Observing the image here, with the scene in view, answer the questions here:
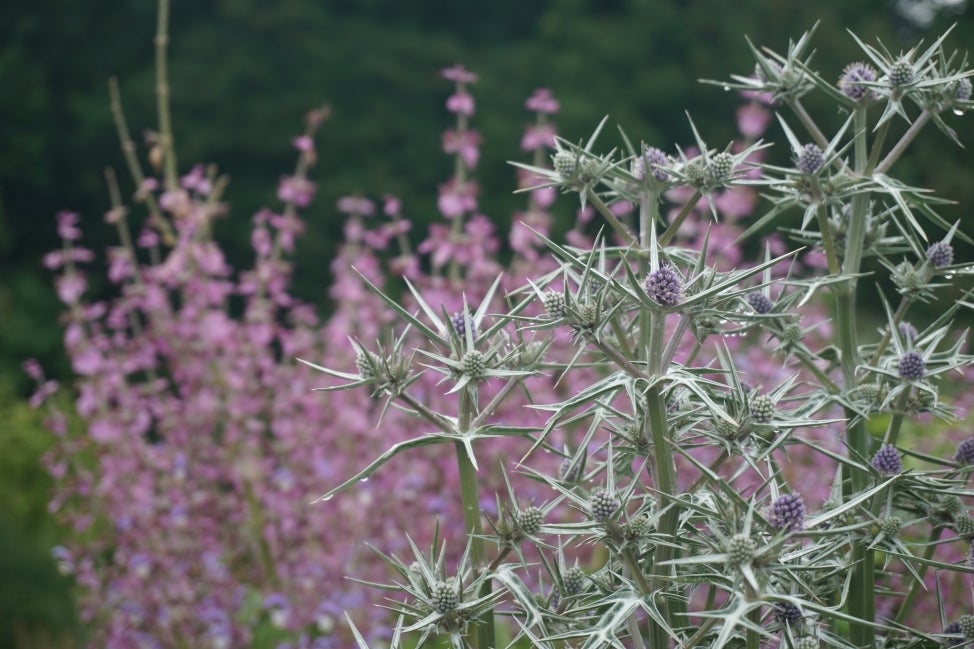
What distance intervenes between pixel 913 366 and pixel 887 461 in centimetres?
15

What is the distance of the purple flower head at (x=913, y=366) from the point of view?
1.44 meters

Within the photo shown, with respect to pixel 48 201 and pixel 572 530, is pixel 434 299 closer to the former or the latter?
pixel 572 530

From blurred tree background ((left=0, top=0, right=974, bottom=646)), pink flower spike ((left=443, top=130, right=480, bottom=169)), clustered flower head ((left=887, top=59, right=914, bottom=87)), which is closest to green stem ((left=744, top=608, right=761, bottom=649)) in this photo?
clustered flower head ((left=887, top=59, right=914, bottom=87))

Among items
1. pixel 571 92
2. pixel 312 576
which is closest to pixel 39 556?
pixel 312 576

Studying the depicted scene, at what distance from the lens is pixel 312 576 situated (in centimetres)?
407

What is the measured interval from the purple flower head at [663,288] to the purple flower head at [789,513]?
0.29 m

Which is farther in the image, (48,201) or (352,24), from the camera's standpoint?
(352,24)

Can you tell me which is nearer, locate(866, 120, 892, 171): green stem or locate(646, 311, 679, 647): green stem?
locate(646, 311, 679, 647): green stem

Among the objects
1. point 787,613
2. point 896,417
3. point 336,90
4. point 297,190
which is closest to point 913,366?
point 896,417

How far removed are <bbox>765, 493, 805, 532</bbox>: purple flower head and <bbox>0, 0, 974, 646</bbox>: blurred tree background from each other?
38.9 feet

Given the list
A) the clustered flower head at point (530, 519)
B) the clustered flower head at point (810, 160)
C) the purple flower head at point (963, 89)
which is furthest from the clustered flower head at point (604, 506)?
the purple flower head at point (963, 89)

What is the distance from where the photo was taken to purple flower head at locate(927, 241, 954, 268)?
5.18ft

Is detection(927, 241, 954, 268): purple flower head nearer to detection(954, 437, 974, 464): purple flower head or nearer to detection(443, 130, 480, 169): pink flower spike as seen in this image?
detection(954, 437, 974, 464): purple flower head

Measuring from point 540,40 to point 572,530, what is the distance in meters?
15.7
